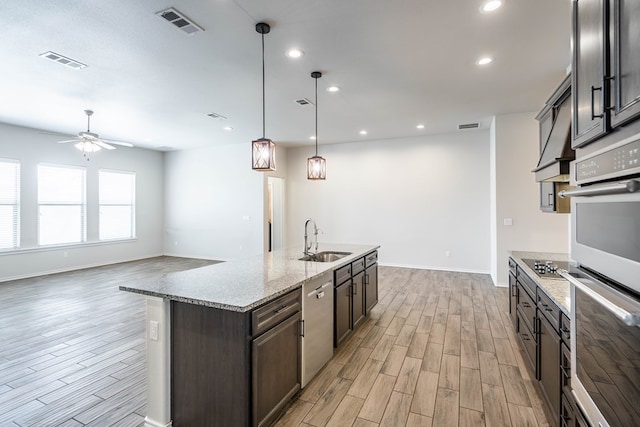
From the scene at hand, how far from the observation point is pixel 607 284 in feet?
3.29

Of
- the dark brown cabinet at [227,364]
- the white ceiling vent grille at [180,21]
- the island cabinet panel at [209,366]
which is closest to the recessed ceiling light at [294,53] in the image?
the white ceiling vent grille at [180,21]

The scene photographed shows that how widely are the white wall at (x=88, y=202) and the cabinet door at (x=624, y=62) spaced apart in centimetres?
849

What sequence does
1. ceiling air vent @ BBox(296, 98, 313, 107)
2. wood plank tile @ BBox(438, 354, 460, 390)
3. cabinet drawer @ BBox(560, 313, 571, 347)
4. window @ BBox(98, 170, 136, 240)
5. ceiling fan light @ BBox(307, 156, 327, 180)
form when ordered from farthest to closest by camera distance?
window @ BBox(98, 170, 136, 240), ceiling air vent @ BBox(296, 98, 313, 107), ceiling fan light @ BBox(307, 156, 327, 180), wood plank tile @ BBox(438, 354, 460, 390), cabinet drawer @ BBox(560, 313, 571, 347)

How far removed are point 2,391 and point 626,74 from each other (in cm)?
414

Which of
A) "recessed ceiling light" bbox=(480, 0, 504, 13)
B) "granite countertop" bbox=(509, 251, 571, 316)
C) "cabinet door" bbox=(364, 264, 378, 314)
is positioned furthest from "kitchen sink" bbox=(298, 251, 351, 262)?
"recessed ceiling light" bbox=(480, 0, 504, 13)

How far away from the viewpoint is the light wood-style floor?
2.20 m

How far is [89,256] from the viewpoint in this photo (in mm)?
7441

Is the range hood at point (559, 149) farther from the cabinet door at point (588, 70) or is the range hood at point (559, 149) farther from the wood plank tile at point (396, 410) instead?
the wood plank tile at point (396, 410)

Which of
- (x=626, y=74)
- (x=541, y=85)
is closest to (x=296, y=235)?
(x=541, y=85)

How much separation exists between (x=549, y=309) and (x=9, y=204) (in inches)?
341

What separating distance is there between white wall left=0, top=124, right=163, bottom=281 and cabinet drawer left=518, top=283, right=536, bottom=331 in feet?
28.0

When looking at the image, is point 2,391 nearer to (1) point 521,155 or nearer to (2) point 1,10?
(2) point 1,10

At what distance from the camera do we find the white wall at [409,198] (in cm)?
675

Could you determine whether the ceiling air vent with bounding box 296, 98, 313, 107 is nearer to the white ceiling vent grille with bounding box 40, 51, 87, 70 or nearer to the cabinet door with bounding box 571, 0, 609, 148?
the white ceiling vent grille with bounding box 40, 51, 87, 70
